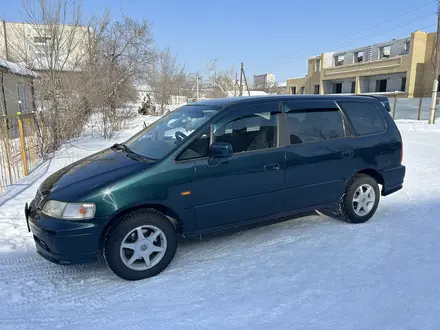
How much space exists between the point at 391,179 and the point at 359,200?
68 centimetres

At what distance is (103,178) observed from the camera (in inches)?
118

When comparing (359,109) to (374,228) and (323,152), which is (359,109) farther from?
(374,228)

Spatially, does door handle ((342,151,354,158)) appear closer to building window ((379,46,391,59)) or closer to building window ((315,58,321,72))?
building window ((379,46,391,59))

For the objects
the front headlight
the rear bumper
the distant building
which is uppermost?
the distant building

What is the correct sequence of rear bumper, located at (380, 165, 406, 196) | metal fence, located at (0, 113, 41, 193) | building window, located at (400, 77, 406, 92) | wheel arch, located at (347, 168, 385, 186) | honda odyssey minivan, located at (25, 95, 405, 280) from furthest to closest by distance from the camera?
building window, located at (400, 77, 406, 92), metal fence, located at (0, 113, 41, 193), rear bumper, located at (380, 165, 406, 196), wheel arch, located at (347, 168, 385, 186), honda odyssey minivan, located at (25, 95, 405, 280)

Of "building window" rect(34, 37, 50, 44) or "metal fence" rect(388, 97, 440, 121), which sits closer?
"building window" rect(34, 37, 50, 44)

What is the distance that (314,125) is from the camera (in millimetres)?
4035

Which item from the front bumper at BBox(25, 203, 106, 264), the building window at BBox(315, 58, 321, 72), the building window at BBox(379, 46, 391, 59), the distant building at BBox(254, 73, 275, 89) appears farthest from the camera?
the distant building at BBox(254, 73, 275, 89)

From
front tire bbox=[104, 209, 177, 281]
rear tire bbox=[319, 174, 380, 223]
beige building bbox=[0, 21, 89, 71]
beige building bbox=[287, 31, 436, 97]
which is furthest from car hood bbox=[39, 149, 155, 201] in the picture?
beige building bbox=[287, 31, 436, 97]

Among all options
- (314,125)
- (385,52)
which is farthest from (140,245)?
(385,52)

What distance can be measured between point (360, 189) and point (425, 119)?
2063cm

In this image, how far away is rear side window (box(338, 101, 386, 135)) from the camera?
4.34 m

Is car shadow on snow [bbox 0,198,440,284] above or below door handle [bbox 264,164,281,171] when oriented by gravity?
below

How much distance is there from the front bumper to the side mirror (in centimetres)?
123
